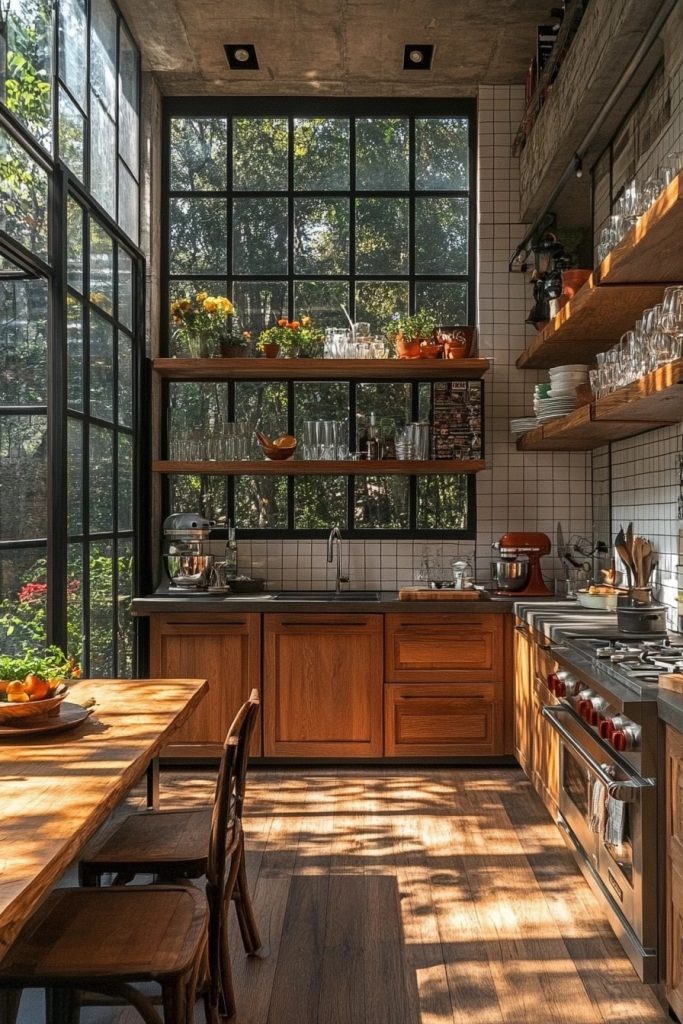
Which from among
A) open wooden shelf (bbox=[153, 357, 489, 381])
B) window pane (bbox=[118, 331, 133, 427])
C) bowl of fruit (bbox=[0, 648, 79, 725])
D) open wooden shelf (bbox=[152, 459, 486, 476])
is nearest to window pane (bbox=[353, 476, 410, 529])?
open wooden shelf (bbox=[152, 459, 486, 476])

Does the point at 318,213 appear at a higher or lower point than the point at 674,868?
higher

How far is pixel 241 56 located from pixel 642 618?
11.9ft

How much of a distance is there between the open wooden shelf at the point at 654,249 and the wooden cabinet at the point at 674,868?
1.39 metres

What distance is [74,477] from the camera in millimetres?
4016

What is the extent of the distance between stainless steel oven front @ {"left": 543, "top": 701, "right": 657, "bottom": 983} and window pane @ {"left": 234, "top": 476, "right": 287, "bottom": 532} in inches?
100

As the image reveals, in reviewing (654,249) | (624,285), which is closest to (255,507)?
(624,285)

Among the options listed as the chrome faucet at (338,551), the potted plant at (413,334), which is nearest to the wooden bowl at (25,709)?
the chrome faucet at (338,551)

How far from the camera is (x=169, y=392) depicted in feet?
18.1

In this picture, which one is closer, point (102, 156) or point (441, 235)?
point (102, 156)

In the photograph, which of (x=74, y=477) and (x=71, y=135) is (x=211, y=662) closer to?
(x=74, y=477)

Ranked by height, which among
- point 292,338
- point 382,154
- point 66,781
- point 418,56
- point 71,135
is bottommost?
point 66,781

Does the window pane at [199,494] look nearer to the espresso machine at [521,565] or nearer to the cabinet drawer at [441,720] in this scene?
the cabinet drawer at [441,720]

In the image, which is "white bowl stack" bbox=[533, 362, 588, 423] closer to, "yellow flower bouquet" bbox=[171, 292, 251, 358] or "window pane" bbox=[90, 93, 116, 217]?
"yellow flower bouquet" bbox=[171, 292, 251, 358]

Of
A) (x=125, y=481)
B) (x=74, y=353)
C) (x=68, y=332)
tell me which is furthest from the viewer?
(x=125, y=481)
